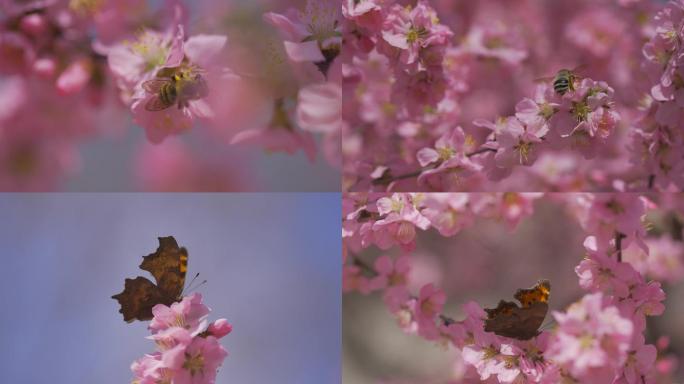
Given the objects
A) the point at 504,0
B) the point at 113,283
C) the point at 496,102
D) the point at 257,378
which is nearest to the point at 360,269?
the point at 257,378

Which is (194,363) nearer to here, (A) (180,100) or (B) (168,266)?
(B) (168,266)

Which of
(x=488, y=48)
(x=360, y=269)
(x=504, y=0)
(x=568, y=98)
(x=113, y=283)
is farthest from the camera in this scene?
(x=504, y=0)

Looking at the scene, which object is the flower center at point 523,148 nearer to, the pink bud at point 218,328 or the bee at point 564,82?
the bee at point 564,82

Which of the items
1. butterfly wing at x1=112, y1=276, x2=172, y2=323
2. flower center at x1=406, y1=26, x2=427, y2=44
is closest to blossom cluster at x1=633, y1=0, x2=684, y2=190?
flower center at x1=406, y1=26, x2=427, y2=44

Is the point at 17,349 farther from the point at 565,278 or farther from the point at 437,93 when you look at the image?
the point at 565,278

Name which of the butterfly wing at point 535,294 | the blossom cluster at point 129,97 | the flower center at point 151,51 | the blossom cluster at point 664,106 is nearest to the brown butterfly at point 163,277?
the blossom cluster at point 129,97

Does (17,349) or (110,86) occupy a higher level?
(110,86)

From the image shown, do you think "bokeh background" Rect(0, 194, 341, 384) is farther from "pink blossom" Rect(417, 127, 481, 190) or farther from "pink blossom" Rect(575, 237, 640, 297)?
"pink blossom" Rect(575, 237, 640, 297)
